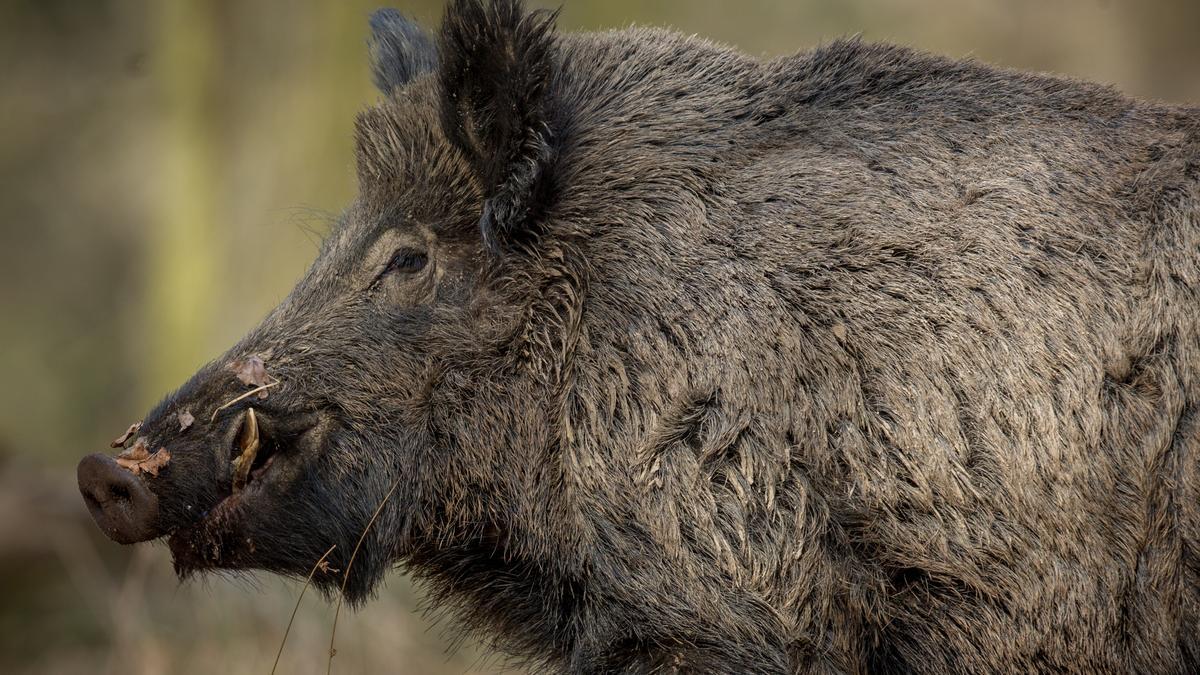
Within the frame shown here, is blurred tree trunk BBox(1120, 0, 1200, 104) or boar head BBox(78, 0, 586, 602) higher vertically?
blurred tree trunk BBox(1120, 0, 1200, 104)

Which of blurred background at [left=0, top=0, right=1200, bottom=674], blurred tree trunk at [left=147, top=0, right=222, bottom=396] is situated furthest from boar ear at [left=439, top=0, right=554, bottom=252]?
blurred tree trunk at [left=147, top=0, right=222, bottom=396]

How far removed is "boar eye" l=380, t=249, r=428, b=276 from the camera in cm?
439

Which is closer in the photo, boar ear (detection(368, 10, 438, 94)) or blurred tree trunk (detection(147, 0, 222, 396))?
boar ear (detection(368, 10, 438, 94))

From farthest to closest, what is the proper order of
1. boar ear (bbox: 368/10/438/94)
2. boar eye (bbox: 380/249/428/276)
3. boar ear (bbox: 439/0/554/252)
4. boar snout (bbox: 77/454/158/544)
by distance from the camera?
boar ear (bbox: 368/10/438/94)
boar eye (bbox: 380/249/428/276)
boar ear (bbox: 439/0/554/252)
boar snout (bbox: 77/454/158/544)

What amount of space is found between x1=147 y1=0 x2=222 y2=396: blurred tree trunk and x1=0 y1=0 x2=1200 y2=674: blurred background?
0.06ft

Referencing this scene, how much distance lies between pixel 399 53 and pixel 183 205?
21.7ft

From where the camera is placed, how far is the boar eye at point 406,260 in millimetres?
4387

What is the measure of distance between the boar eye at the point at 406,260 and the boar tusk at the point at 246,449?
729 millimetres

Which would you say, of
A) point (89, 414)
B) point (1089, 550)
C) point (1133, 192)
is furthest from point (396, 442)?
point (89, 414)

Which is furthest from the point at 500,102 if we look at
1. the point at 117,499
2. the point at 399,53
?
the point at 117,499

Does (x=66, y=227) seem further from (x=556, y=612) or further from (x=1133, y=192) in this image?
(x=1133, y=192)

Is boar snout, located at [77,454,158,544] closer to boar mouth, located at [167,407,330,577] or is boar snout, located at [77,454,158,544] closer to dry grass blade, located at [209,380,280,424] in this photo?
boar mouth, located at [167,407,330,577]

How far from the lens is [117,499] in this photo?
3830mm

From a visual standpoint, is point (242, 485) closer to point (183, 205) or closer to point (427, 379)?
point (427, 379)
